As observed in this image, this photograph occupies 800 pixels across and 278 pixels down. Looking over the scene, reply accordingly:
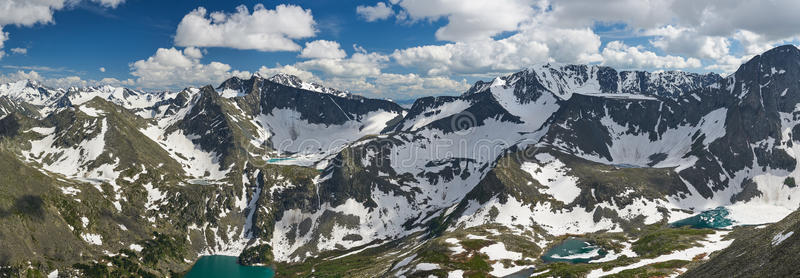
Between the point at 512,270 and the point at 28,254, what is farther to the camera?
the point at 28,254

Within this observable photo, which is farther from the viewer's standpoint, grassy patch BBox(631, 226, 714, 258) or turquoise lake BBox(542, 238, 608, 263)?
turquoise lake BBox(542, 238, 608, 263)

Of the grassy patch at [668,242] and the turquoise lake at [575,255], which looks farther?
the turquoise lake at [575,255]

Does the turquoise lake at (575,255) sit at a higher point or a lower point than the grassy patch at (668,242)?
lower

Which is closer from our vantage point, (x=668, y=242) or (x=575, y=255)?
(x=668, y=242)

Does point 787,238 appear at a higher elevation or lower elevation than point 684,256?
higher

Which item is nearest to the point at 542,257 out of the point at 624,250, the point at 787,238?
the point at 624,250

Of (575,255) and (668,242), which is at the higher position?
(668,242)

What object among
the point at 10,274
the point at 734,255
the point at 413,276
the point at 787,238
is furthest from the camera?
the point at 10,274

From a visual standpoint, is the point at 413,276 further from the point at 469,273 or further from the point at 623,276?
the point at 623,276

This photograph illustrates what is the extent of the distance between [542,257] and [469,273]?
65.6 metres

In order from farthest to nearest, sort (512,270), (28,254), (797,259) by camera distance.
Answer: (28,254)
(512,270)
(797,259)

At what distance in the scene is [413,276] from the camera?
135 meters

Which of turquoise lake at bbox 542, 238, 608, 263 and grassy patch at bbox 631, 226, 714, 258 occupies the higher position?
grassy patch at bbox 631, 226, 714, 258

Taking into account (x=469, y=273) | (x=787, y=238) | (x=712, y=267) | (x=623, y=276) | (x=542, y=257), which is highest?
(x=787, y=238)
